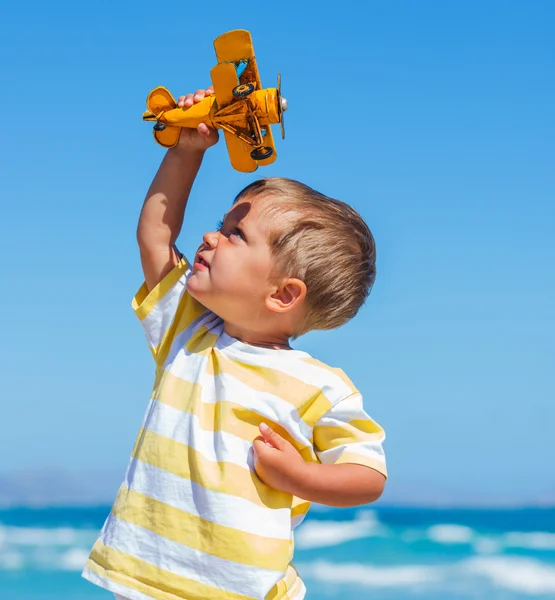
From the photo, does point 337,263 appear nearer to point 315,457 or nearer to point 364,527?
point 315,457

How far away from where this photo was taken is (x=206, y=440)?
197 cm

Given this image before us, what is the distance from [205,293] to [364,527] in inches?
282

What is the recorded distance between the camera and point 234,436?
1.96 m

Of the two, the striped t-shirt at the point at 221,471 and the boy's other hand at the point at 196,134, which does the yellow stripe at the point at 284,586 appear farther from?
the boy's other hand at the point at 196,134

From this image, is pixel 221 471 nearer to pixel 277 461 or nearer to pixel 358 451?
pixel 277 461

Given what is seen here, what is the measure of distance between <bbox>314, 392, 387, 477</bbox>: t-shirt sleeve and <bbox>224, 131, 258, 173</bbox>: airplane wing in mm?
579

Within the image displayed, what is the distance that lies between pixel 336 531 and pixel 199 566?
6998 mm

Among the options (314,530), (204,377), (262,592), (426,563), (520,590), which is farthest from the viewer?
(314,530)

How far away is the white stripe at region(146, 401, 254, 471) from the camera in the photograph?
76.6 inches

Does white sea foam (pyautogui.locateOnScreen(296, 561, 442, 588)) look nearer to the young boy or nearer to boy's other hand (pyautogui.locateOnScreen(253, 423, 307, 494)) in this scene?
the young boy

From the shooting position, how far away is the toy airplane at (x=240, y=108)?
1919mm

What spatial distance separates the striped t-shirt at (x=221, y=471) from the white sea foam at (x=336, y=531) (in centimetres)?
650

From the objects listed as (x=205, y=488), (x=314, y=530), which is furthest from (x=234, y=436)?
(x=314, y=530)

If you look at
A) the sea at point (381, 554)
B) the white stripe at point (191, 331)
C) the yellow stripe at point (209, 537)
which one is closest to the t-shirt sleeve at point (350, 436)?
the yellow stripe at point (209, 537)
